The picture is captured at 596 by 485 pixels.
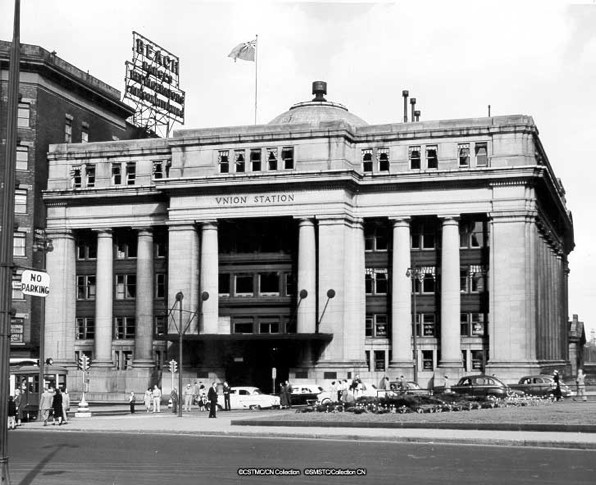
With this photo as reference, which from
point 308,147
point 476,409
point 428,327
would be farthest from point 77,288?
point 476,409

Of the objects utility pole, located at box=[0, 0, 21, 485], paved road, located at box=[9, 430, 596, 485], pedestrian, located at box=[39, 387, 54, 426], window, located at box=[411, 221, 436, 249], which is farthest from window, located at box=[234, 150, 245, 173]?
utility pole, located at box=[0, 0, 21, 485]

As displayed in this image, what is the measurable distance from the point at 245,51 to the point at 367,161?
43.5 ft

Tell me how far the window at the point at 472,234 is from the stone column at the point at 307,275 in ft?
39.4

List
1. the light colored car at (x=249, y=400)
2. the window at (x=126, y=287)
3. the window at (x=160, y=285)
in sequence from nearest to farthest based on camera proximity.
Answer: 1. the light colored car at (x=249, y=400)
2. the window at (x=160, y=285)
3. the window at (x=126, y=287)

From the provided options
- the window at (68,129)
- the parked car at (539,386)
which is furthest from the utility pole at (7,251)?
the window at (68,129)

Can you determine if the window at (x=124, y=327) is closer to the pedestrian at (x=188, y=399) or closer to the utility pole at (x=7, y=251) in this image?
the pedestrian at (x=188, y=399)

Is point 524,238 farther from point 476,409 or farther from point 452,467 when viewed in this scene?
point 452,467

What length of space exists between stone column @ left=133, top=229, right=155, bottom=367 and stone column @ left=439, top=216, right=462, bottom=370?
2448 centimetres

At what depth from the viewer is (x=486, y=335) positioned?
82.6 meters

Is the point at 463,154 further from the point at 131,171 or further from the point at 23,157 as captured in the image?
the point at 23,157

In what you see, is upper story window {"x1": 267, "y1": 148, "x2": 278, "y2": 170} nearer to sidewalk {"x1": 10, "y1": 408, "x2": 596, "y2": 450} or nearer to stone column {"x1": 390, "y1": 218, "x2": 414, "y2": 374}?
stone column {"x1": 390, "y1": 218, "x2": 414, "y2": 374}

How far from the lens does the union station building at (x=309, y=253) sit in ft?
264

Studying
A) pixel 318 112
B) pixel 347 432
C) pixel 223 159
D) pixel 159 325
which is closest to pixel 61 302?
pixel 159 325

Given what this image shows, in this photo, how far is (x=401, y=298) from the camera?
8288cm
